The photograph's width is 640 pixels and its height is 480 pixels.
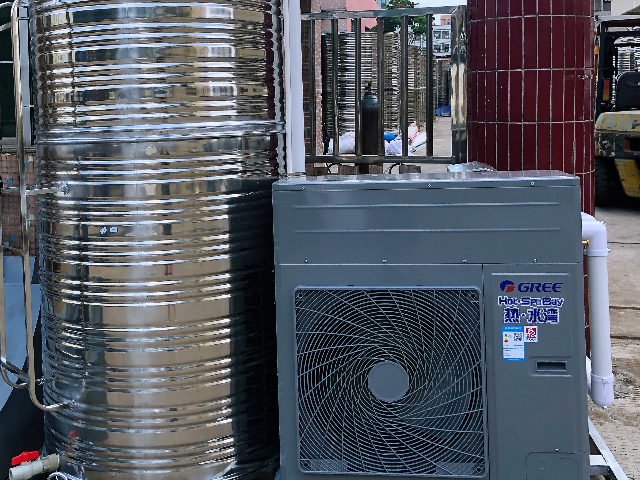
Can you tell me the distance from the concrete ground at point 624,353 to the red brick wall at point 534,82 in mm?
1328

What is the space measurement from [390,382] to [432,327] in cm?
26

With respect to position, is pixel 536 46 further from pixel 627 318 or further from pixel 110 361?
pixel 627 318

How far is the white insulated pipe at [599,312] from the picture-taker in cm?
294

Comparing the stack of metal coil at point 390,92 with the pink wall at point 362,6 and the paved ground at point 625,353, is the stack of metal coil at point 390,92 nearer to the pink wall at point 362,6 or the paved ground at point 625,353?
the paved ground at point 625,353

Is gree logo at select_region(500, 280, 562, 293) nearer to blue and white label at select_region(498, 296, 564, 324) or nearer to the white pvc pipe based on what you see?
blue and white label at select_region(498, 296, 564, 324)

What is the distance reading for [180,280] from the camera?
9.30 feet

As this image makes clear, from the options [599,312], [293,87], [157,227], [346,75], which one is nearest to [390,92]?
[346,75]

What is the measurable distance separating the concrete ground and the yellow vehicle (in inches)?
54.6

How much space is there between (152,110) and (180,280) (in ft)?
2.19

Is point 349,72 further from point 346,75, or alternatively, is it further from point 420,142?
point 420,142

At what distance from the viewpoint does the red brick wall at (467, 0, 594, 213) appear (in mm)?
4047

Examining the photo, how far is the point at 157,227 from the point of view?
280 cm

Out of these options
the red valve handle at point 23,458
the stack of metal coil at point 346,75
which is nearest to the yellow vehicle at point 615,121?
the stack of metal coil at point 346,75

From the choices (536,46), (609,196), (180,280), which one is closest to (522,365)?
(180,280)
